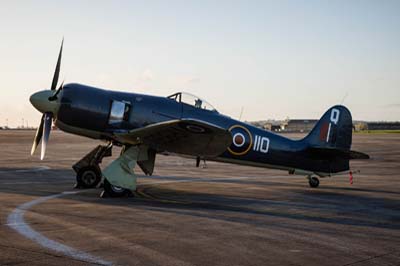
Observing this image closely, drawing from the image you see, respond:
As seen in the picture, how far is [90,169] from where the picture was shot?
1398 cm

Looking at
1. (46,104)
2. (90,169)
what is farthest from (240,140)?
(46,104)

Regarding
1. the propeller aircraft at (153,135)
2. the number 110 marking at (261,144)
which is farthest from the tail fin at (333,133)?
the number 110 marking at (261,144)

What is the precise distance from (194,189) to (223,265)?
8.48 meters

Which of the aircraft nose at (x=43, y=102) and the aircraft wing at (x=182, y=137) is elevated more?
the aircraft nose at (x=43, y=102)

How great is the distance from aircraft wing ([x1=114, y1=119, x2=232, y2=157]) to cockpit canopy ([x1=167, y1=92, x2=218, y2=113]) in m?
1.43

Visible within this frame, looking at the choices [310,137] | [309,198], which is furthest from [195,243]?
[310,137]

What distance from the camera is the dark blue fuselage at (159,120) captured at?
40.4 ft

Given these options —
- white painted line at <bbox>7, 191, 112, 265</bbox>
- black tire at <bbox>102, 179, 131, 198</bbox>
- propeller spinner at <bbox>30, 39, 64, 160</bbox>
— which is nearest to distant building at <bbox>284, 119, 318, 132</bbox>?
propeller spinner at <bbox>30, 39, 64, 160</bbox>

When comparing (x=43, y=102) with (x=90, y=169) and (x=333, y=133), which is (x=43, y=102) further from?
(x=333, y=133)

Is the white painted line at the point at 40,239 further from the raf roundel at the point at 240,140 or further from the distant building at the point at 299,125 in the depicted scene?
the distant building at the point at 299,125

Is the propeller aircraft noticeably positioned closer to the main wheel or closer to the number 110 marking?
the number 110 marking

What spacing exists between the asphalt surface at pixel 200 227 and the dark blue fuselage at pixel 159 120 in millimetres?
1007

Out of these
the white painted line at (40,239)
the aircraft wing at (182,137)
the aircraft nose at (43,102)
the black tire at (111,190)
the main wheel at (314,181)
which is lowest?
the white painted line at (40,239)

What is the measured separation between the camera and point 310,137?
49.6 ft
